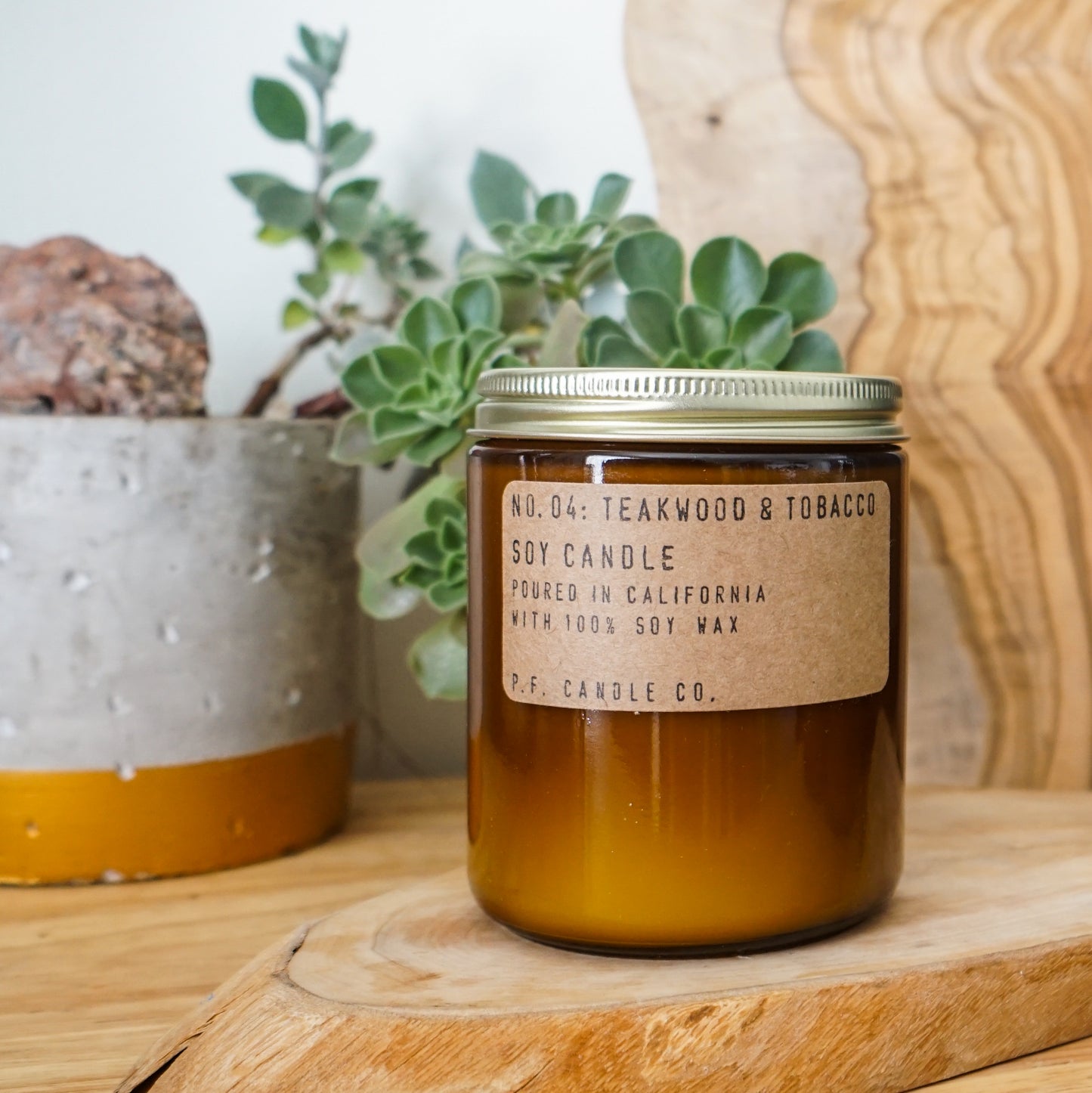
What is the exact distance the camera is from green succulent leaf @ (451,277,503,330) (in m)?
0.58

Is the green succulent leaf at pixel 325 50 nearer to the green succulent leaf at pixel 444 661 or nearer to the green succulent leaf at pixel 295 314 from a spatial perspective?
the green succulent leaf at pixel 295 314

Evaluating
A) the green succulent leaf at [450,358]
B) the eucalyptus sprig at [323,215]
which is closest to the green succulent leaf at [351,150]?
the eucalyptus sprig at [323,215]

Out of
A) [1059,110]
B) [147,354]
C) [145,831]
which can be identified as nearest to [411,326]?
[147,354]

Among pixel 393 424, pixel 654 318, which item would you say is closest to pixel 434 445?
pixel 393 424

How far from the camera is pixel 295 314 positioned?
758mm

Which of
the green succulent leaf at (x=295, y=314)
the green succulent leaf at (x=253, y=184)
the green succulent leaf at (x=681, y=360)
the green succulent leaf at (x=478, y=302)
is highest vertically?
the green succulent leaf at (x=253, y=184)

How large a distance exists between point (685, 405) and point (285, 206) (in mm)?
395

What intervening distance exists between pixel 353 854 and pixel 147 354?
0.91 ft

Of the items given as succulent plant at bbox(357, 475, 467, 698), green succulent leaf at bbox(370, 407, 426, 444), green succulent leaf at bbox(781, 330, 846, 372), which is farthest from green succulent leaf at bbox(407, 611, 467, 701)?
green succulent leaf at bbox(781, 330, 846, 372)

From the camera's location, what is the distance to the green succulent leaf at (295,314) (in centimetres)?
75

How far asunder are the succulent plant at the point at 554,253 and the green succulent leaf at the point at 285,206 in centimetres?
12

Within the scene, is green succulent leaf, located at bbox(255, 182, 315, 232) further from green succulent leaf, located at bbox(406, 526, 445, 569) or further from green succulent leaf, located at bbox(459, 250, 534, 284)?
green succulent leaf, located at bbox(406, 526, 445, 569)

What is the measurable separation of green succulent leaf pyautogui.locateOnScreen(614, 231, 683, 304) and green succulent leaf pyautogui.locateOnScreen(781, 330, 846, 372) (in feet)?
0.19

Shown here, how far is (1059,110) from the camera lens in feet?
2.23
